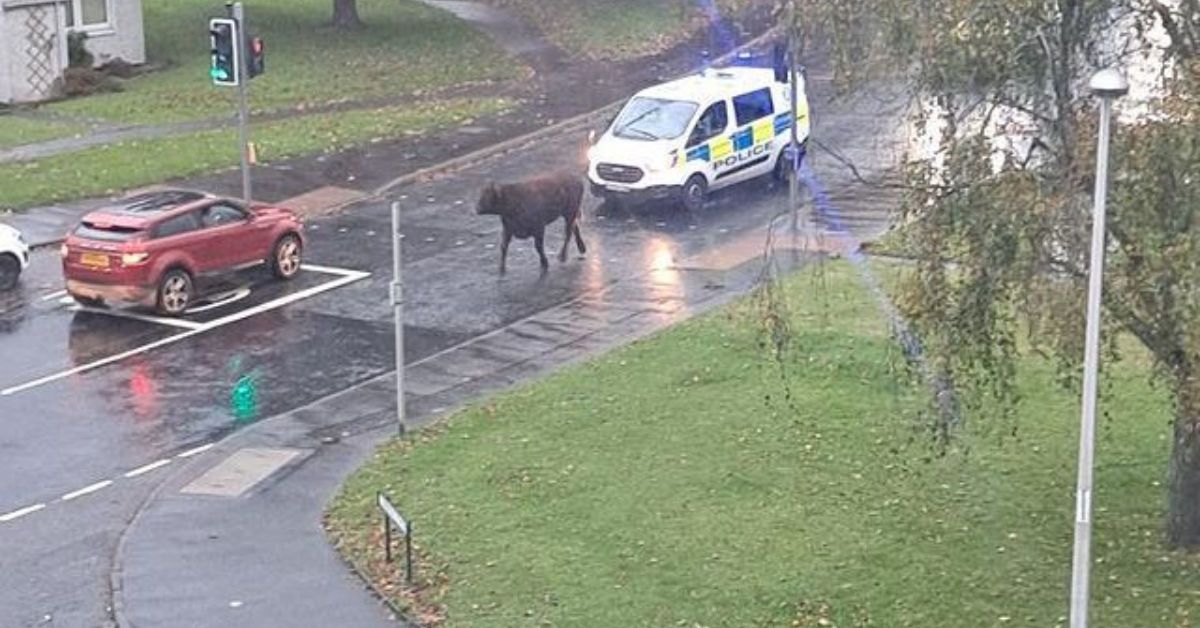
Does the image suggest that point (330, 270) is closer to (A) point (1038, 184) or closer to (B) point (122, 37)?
(A) point (1038, 184)

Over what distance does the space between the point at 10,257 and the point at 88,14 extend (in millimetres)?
17938

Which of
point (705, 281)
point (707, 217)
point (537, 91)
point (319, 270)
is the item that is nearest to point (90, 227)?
point (319, 270)

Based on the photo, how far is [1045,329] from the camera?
1268 cm

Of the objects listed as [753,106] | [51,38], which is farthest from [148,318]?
[51,38]

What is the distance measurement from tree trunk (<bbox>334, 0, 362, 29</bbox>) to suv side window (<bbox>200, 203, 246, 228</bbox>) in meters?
21.4

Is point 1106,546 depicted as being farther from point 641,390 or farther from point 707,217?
point 707,217

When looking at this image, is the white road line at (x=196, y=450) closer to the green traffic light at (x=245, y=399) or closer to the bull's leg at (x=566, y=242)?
the green traffic light at (x=245, y=399)

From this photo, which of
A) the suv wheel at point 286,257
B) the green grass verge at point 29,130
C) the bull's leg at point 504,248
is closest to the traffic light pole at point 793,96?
the bull's leg at point 504,248

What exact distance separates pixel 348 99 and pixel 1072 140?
2846 cm

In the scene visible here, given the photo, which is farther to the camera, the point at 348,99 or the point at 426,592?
Answer: the point at 348,99

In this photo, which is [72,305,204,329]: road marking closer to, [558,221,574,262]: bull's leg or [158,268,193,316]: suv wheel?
[158,268,193,316]: suv wheel

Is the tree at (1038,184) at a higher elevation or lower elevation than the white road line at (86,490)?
higher

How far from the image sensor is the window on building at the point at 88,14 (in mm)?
41844

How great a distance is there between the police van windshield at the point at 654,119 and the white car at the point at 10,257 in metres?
9.63
